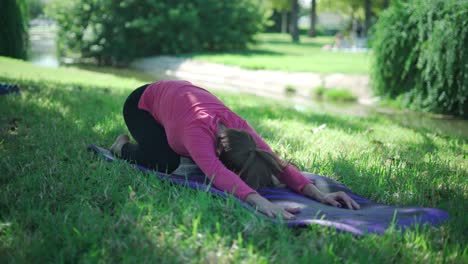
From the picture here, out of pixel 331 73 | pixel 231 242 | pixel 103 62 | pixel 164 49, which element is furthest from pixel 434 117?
pixel 103 62

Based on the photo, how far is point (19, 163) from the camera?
353cm

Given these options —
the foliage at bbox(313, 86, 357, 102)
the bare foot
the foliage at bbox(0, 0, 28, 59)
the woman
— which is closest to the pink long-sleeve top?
the woman

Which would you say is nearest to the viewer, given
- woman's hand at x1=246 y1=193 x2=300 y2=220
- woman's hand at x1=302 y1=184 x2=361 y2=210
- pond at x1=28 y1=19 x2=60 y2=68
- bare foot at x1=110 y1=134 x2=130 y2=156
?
woman's hand at x1=246 y1=193 x2=300 y2=220

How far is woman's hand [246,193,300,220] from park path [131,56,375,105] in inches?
355

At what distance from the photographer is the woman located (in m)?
2.96

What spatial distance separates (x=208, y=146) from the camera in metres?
3.04

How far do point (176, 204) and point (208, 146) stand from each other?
470mm

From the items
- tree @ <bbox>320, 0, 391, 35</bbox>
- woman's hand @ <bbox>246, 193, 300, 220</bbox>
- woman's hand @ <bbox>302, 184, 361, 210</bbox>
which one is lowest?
woman's hand @ <bbox>302, 184, 361, 210</bbox>

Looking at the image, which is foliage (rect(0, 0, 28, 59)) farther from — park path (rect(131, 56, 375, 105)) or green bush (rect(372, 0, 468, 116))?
green bush (rect(372, 0, 468, 116))

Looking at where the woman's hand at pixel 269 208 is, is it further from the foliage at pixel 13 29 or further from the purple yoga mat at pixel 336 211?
the foliage at pixel 13 29

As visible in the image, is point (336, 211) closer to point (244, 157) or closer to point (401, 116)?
point (244, 157)

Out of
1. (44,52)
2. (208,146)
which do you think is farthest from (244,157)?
(44,52)

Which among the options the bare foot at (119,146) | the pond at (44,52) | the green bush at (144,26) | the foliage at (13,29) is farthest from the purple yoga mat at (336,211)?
the green bush at (144,26)

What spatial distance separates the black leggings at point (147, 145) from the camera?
372 cm
